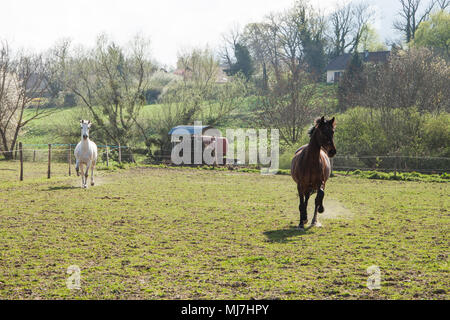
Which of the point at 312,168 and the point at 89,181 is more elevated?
the point at 312,168

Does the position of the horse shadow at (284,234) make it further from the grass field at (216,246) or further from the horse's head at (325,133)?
the horse's head at (325,133)

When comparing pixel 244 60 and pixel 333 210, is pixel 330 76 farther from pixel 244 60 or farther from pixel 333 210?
pixel 333 210

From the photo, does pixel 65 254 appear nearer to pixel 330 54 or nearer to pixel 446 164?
pixel 446 164

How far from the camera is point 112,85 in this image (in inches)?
1217

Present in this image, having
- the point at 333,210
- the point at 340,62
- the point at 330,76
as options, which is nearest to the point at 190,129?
the point at 333,210

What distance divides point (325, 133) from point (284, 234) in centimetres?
207

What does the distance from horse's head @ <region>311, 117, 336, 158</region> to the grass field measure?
165cm

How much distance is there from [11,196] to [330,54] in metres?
59.3

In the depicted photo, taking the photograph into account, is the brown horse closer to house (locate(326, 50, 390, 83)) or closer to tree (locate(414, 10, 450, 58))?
tree (locate(414, 10, 450, 58))

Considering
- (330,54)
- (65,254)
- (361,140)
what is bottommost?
(65,254)

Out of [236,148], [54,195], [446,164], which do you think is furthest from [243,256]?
[236,148]

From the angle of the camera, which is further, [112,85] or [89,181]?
[112,85]
